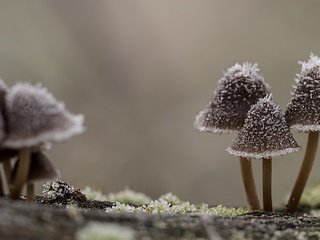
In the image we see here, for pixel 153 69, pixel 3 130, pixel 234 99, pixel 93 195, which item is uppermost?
pixel 153 69

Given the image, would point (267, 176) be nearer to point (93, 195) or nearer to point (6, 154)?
point (93, 195)

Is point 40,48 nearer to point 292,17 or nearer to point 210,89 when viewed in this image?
point 210,89

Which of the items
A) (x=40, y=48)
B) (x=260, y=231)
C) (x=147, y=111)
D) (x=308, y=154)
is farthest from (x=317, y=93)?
(x=40, y=48)

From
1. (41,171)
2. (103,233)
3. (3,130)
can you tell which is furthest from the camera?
(41,171)

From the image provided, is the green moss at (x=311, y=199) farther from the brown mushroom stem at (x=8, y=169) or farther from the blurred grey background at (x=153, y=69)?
the blurred grey background at (x=153, y=69)

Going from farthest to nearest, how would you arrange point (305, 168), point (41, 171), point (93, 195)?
1. point (93, 195)
2. point (305, 168)
3. point (41, 171)

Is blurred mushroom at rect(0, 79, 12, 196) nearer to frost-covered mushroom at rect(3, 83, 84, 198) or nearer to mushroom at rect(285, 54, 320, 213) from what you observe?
frost-covered mushroom at rect(3, 83, 84, 198)

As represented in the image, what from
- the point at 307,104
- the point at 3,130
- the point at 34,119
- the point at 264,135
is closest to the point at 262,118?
the point at 264,135
